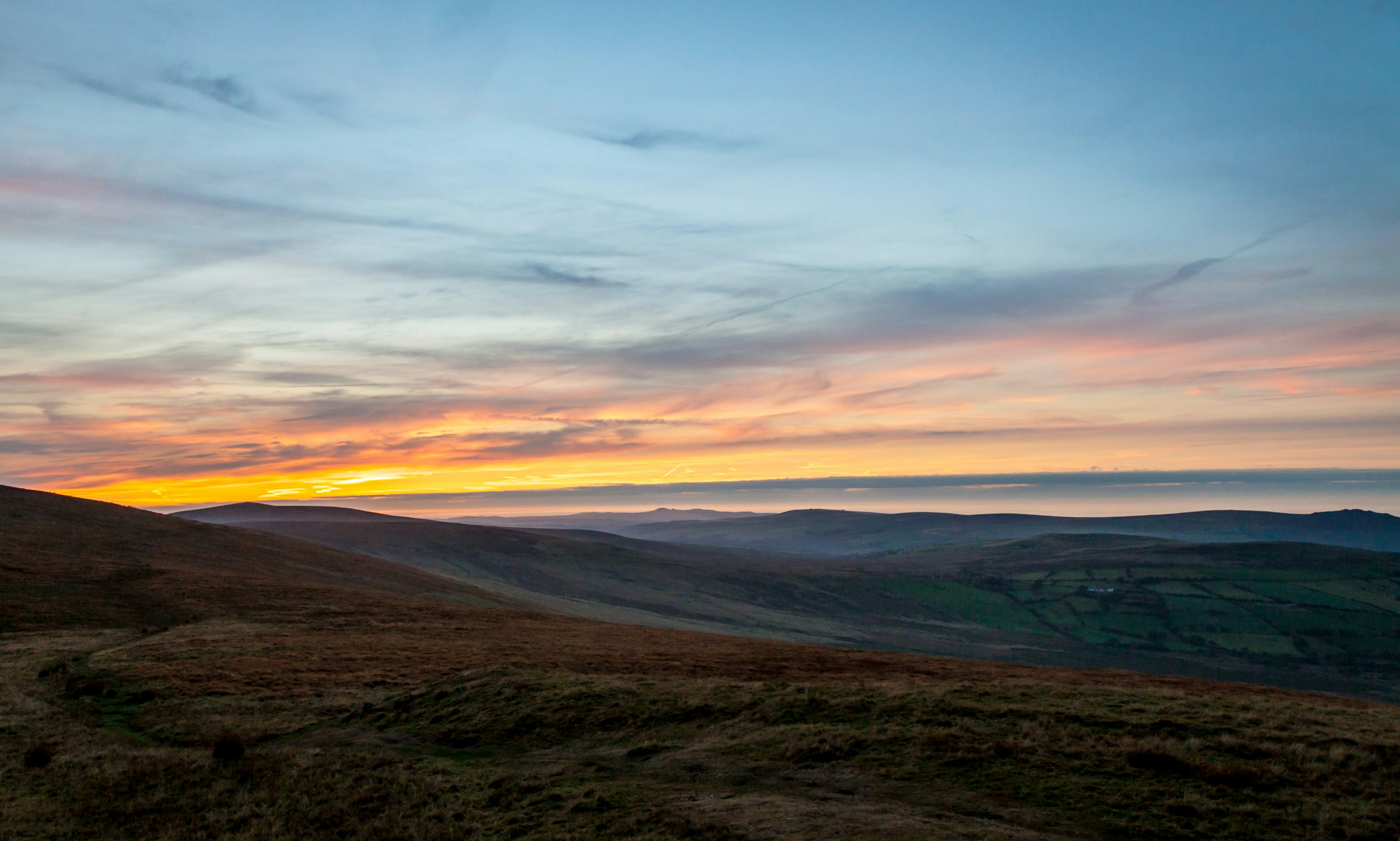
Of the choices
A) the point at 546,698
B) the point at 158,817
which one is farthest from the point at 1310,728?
the point at 158,817

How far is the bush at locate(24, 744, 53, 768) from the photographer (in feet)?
71.2

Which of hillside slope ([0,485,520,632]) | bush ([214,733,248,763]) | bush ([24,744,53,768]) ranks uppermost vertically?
bush ([214,733,248,763])

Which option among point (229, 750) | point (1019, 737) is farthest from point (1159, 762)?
point (229, 750)

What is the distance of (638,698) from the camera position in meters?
26.1

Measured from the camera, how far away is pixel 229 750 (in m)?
21.8

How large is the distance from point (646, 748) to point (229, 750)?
11.9 m

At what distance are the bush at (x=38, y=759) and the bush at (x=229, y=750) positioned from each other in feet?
14.8

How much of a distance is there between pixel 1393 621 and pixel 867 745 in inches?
9037

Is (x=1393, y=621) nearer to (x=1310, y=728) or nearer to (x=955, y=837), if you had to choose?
(x=1310, y=728)

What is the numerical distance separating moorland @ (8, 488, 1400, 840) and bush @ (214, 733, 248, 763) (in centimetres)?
7

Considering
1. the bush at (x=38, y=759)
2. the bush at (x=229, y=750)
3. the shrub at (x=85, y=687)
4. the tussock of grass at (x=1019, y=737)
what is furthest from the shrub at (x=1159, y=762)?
the shrub at (x=85, y=687)

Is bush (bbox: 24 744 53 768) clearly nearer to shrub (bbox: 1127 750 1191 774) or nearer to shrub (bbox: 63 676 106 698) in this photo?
shrub (bbox: 63 676 106 698)

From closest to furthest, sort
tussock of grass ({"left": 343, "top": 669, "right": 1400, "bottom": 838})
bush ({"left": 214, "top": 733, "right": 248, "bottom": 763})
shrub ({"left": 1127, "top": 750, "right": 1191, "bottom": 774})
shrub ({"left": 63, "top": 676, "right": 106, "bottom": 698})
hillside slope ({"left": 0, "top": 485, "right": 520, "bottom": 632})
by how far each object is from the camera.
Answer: tussock of grass ({"left": 343, "top": 669, "right": 1400, "bottom": 838})
shrub ({"left": 1127, "top": 750, "right": 1191, "bottom": 774})
bush ({"left": 214, "top": 733, "right": 248, "bottom": 763})
shrub ({"left": 63, "top": 676, "right": 106, "bottom": 698})
hillside slope ({"left": 0, "top": 485, "right": 520, "bottom": 632})

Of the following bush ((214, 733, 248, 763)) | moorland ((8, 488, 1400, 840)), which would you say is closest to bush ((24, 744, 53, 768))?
moorland ((8, 488, 1400, 840))
